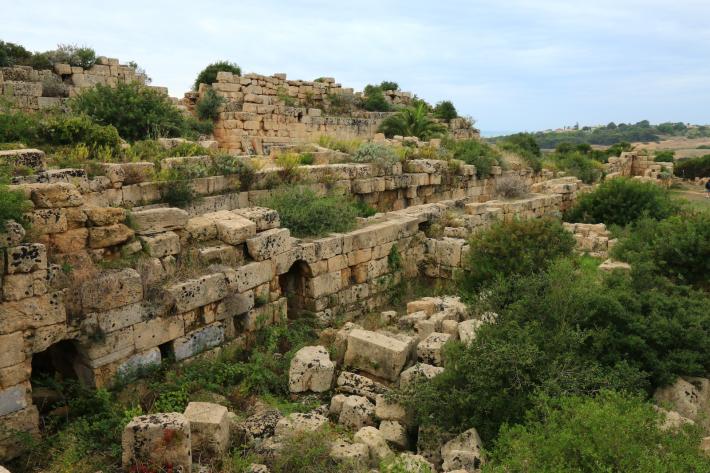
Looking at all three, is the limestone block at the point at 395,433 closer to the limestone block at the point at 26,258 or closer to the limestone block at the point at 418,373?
the limestone block at the point at 418,373

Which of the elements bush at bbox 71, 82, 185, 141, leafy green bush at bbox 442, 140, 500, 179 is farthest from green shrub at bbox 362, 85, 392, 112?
bush at bbox 71, 82, 185, 141

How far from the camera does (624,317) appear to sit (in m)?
6.14

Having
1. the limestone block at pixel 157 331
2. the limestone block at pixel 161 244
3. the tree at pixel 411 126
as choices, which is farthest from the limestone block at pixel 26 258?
the tree at pixel 411 126

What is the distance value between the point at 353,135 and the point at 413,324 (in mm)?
14469

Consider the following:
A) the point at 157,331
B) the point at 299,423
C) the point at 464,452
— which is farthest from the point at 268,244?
the point at 464,452

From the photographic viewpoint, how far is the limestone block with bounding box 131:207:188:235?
6.62 meters

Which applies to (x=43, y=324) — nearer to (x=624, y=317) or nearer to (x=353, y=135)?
(x=624, y=317)

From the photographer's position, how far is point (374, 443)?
196 inches

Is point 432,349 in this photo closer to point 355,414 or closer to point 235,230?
point 355,414

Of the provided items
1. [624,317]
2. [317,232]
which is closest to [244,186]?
[317,232]

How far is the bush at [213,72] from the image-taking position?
21.1 metres

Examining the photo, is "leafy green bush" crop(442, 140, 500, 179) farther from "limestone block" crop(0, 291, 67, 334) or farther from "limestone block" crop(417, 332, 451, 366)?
"limestone block" crop(0, 291, 67, 334)

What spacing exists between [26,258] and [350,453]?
348 centimetres

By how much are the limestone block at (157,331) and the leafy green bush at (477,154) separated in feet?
38.3
